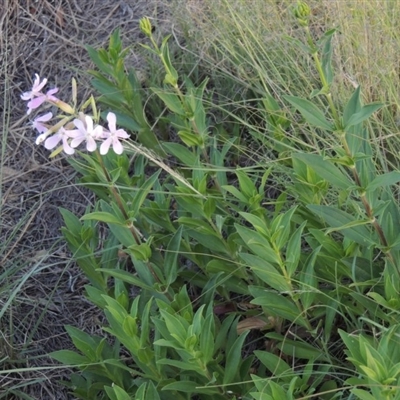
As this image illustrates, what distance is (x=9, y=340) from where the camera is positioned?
7.37 feet

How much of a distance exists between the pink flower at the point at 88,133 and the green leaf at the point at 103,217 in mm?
198

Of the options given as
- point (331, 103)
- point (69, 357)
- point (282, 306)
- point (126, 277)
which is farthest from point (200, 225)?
point (331, 103)

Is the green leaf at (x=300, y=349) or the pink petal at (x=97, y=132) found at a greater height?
the pink petal at (x=97, y=132)

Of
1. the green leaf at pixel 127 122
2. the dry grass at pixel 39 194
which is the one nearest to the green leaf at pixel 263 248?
the dry grass at pixel 39 194

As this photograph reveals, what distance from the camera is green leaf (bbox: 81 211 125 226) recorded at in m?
1.76

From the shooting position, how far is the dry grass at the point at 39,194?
2.23 metres

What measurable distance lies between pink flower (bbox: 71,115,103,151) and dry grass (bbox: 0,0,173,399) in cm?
51

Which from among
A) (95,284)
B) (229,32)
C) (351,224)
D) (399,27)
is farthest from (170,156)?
(351,224)

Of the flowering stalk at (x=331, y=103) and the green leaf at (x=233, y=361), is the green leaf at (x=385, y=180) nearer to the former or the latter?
the flowering stalk at (x=331, y=103)

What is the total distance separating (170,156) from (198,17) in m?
0.57

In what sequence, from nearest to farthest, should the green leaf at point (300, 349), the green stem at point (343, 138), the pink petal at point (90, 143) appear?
the green stem at point (343, 138), the pink petal at point (90, 143), the green leaf at point (300, 349)

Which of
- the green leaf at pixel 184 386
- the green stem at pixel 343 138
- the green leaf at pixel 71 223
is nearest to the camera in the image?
the green stem at pixel 343 138

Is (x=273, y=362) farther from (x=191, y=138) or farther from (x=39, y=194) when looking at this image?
(x=39, y=194)

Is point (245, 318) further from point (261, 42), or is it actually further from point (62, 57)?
point (62, 57)
